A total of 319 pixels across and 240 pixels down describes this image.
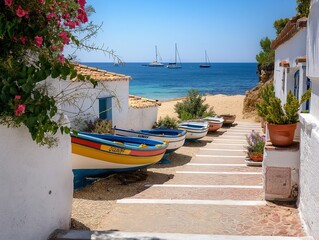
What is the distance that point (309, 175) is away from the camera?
5.41 m

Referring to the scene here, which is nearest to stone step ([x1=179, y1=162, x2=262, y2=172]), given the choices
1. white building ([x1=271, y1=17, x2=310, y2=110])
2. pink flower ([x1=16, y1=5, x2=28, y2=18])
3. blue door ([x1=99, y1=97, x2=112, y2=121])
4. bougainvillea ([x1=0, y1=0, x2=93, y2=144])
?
white building ([x1=271, y1=17, x2=310, y2=110])

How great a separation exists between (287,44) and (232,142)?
293 inches

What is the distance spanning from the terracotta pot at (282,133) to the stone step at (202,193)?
119 centimetres

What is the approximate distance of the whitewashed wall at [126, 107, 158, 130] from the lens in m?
16.2

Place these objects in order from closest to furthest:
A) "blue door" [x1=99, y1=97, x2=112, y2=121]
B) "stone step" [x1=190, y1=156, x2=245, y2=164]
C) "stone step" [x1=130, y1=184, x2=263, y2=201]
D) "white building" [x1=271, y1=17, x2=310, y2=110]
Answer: "stone step" [x1=130, y1=184, x2=263, y2=201]
"white building" [x1=271, y1=17, x2=310, y2=110]
"stone step" [x1=190, y1=156, x2=245, y2=164]
"blue door" [x1=99, y1=97, x2=112, y2=121]

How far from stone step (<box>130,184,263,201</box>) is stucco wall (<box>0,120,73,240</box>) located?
2.92 m

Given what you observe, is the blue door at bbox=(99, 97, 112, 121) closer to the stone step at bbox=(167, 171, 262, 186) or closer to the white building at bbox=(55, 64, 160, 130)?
the white building at bbox=(55, 64, 160, 130)

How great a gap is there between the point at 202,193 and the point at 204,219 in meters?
1.92

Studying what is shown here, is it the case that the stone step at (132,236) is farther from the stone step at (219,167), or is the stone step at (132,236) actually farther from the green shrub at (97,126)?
the green shrub at (97,126)

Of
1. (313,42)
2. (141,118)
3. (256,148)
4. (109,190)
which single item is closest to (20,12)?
(313,42)

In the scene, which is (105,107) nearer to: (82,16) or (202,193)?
(202,193)

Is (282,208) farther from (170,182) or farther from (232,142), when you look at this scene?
(232,142)

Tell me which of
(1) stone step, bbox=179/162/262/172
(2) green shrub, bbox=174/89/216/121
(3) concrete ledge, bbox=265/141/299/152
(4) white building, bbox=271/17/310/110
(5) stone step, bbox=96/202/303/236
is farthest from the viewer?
(2) green shrub, bbox=174/89/216/121

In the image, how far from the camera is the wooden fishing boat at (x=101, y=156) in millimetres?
8682
